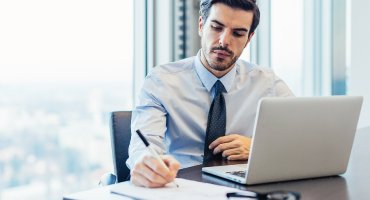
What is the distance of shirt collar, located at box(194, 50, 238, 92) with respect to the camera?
1756 millimetres

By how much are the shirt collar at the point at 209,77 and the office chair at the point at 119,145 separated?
33 cm

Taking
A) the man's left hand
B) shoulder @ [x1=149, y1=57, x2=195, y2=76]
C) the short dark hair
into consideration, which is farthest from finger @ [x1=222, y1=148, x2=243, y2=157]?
the short dark hair

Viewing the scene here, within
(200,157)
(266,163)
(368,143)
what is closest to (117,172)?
(200,157)

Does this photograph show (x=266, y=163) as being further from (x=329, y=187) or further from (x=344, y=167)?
(x=344, y=167)

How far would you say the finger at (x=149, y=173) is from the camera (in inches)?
42.4

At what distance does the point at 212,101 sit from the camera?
1.71m

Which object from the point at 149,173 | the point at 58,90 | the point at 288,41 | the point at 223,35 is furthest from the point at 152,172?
the point at 288,41

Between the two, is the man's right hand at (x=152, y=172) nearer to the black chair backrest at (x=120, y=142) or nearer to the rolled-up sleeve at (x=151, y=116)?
the rolled-up sleeve at (x=151, y=116)

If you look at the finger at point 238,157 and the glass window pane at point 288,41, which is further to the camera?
the glass window pane at point 288,41

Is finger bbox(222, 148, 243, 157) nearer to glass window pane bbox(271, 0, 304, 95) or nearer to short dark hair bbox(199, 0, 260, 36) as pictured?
Result: short dark hair bbox(199, 0, 260, 36)

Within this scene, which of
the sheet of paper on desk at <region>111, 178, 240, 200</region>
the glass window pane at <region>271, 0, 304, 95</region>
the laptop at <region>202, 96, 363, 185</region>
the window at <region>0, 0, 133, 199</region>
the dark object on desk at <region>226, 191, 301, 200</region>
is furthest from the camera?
the glass window pane at <region>271, 0, 304, 95</region>

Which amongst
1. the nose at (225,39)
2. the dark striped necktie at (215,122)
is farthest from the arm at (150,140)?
the nose at (225,39)

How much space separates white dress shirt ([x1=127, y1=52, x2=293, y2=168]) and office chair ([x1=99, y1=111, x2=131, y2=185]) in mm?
55

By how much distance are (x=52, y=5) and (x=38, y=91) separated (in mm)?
372
